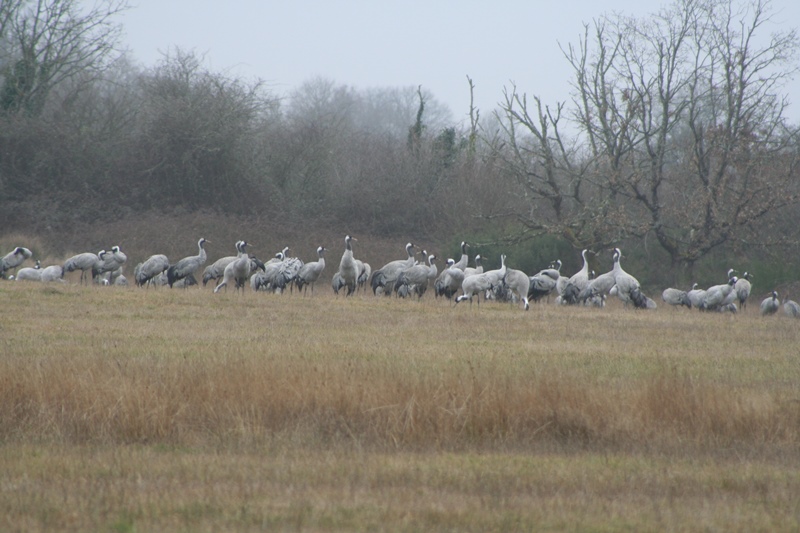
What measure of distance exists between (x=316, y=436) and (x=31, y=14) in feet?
127

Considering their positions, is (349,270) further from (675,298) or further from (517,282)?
(675,298)

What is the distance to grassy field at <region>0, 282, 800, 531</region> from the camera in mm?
6379

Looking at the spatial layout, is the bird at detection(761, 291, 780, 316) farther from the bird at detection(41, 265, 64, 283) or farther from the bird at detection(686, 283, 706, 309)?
the bird at detection(41, 265, 64, 283)

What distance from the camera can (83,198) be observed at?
42.5m

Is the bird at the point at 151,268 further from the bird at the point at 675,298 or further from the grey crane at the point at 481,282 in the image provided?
the bird at the point at 675,298

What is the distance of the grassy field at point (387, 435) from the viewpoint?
6.38 metres

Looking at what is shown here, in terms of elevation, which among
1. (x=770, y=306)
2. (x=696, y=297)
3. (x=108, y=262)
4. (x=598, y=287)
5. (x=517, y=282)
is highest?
(x=108, y=262)

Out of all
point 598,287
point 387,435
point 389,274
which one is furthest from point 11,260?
point 387,435

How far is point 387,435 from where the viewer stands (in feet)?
28.9

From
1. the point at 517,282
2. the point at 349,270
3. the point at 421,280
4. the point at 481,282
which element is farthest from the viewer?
the point at 421,280

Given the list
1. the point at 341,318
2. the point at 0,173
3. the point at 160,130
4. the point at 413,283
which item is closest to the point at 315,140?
the point at 160,130

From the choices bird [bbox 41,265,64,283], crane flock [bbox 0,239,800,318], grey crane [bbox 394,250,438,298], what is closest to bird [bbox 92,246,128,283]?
crane flock [bbox 0,239,800,318]

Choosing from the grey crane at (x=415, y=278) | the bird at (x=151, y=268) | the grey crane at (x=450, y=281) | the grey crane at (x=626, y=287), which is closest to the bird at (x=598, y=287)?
the grey crane at (x=626, y=287)

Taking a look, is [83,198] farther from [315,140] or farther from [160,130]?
[315,140]
